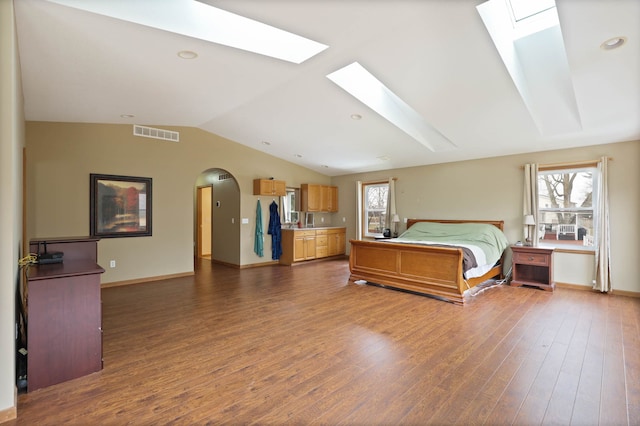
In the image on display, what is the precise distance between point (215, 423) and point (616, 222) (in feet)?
19.4

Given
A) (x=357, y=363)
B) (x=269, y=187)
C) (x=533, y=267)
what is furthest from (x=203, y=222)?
(x=533, y=267)

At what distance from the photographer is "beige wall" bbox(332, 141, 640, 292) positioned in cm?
466

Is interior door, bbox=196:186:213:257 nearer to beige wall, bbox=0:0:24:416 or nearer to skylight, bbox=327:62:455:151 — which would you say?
skylight, bbox=327:62:455:151

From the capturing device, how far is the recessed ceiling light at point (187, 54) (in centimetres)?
304

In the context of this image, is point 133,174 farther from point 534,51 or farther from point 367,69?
point 534,51

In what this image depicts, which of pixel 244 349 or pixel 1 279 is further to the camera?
pixel 244 349

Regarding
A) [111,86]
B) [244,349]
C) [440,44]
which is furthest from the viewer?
[111,86]

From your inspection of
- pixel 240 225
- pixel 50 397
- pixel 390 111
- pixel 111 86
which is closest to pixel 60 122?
pixel 111 86

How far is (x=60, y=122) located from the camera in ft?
15.8

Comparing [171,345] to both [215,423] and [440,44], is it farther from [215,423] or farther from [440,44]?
[440,44]

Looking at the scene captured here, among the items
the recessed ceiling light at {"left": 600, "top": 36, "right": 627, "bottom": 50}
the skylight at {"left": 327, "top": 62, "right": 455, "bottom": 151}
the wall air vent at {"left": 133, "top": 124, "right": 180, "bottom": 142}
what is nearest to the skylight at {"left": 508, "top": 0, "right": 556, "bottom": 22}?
the recessed ceiling light at {"left": 600, "top": 36, "right": 627, "bottom": 50}

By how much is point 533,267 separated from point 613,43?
3.91 m

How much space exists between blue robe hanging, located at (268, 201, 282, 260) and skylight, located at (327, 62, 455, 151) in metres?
3.55

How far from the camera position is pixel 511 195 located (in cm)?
573
